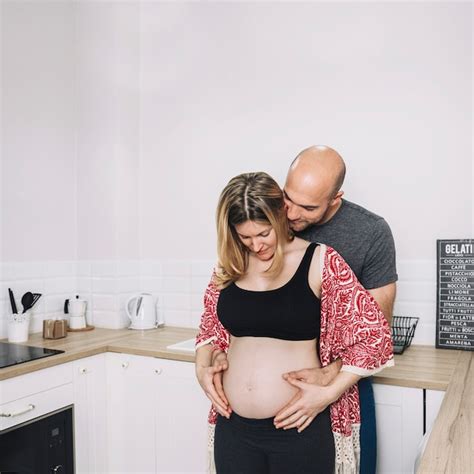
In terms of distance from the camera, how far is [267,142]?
Answer: 101 inches

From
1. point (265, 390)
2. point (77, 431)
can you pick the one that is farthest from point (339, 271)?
point (77, 431)

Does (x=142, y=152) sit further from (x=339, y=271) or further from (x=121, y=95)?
(x=339, y=271)

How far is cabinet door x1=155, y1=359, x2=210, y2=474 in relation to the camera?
216 centimetres

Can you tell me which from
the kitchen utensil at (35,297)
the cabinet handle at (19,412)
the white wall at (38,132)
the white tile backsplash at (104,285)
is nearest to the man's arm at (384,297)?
the cabinet handle at (19,412)

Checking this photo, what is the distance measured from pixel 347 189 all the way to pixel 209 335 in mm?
1050

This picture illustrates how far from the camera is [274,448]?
1.41 m

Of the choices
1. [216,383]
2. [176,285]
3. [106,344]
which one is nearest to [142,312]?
[176,285]

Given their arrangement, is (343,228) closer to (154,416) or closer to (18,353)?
(154,416)

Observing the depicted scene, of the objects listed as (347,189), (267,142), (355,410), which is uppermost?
(267,142)

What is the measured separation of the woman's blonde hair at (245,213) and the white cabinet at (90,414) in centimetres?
109

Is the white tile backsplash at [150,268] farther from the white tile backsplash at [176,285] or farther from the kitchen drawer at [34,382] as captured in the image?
the kitchen drawer at [34,382]

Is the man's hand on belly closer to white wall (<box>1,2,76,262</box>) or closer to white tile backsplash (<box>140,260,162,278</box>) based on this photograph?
white tile backsplash (<box>140,260,162,278</box>)

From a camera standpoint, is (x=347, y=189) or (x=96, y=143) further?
(x=96, y=143)

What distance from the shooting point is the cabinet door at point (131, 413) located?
2.29m
